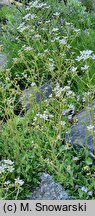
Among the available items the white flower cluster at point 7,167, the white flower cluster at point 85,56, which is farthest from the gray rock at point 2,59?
the white flower cluster at point 7,167

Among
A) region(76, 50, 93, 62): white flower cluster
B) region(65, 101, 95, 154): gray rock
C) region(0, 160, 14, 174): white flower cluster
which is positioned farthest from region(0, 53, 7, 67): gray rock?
region(0, 160, 14, 174): white flower cluster

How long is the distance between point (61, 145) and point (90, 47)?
5.55ft

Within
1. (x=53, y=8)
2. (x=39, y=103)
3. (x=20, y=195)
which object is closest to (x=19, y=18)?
(x=53, y=8)

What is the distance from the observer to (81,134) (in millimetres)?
4340

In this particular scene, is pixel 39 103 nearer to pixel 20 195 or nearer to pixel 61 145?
pixel 61 145

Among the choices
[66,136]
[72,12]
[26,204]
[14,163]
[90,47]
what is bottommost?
[26,204]

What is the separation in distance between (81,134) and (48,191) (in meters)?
0.66

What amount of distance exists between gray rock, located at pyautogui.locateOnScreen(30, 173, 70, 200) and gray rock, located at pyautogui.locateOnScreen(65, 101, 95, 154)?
1.31 ft

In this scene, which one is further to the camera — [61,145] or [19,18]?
[19,18]

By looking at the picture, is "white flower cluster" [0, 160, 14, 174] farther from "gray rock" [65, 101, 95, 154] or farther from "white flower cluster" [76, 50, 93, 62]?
"white flower cluster" [76, 50, 93, 62]

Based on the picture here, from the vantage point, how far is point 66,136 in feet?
14.5

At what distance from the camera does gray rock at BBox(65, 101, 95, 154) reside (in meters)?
4.18

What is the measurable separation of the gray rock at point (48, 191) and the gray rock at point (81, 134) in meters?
0.40

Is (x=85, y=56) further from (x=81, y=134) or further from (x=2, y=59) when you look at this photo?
(x=2, y=59)
